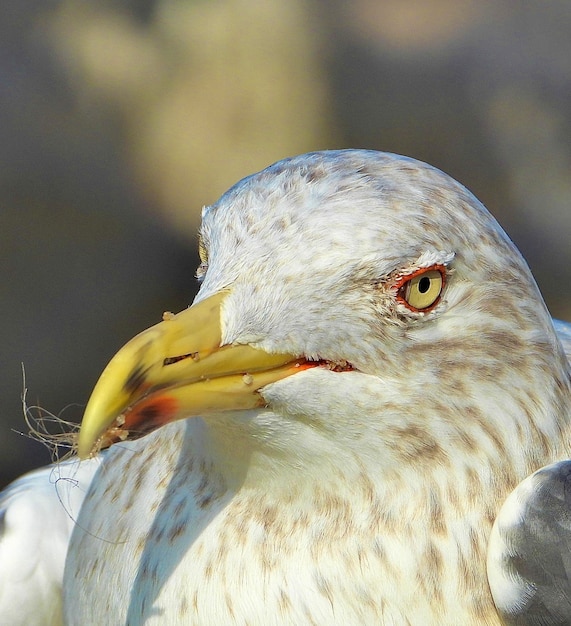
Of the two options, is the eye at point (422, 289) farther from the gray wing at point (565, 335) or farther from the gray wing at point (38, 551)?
the gray wing at point (38, 551)

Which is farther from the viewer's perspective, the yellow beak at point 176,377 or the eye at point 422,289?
the eye at point 422,289

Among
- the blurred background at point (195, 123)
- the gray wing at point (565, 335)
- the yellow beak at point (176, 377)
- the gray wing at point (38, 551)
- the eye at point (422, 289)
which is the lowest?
the gray wing at point (38, 551)

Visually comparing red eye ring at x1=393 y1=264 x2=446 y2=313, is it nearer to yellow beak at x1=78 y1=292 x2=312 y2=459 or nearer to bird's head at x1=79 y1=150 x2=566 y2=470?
bird's head at x1=79 y1=150 x2=566 y2=470

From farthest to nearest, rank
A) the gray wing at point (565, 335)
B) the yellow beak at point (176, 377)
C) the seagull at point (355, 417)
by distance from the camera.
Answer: the gray wing at point (565, 335), the seagull at point (355, 417), the yellow beak at point (176, 377)

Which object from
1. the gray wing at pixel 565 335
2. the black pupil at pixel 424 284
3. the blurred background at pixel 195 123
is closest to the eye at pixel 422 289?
the black pupil at pixel 424 284

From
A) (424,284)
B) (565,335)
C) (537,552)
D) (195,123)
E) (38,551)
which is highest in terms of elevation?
(195,123)

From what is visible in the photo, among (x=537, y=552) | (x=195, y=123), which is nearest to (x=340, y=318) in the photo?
(x=537, y=552)

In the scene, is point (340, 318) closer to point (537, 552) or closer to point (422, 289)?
point (422, 289)

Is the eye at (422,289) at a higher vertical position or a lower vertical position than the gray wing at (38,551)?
higher
